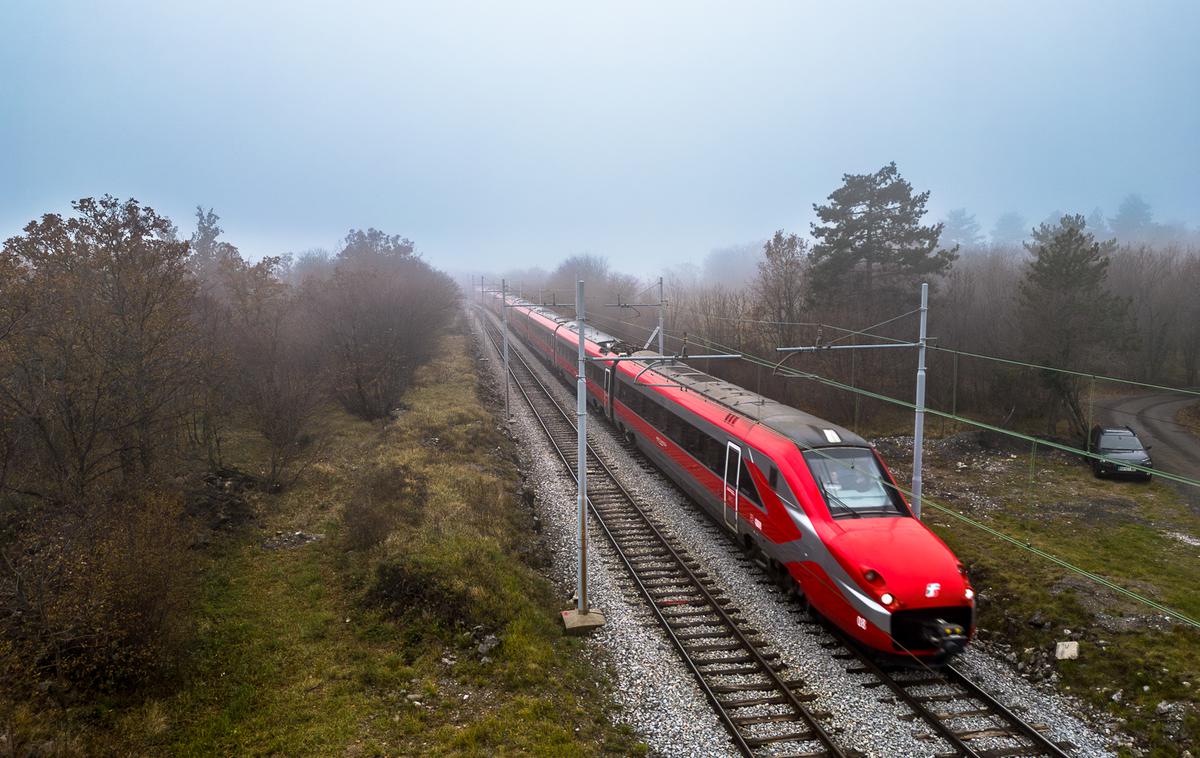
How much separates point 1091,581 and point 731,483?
23.0 ft

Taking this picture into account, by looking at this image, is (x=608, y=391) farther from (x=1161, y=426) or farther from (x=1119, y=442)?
(x=1161, y=426)

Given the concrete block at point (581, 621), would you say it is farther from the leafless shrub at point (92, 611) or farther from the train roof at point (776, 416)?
the leafless shrub at point (92, 611)

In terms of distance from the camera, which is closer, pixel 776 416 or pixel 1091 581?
pixel 1091 581

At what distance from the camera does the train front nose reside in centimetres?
962

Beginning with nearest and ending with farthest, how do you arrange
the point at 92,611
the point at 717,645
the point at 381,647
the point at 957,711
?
the point at 92,611, the point at 957,711, the point at 381,647, the point at 717,645

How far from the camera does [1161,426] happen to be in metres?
25.5

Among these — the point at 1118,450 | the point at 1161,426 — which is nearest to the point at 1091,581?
the point at 1118,450

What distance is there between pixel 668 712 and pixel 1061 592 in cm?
815

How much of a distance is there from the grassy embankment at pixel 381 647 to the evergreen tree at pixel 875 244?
21728mm

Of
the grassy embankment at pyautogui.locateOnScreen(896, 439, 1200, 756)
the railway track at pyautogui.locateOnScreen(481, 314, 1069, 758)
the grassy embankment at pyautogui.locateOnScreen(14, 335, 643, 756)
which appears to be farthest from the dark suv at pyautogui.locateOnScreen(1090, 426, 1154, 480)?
the grassy embankment at pyautogui.locateOnScreen(14, 335, 643, 756)

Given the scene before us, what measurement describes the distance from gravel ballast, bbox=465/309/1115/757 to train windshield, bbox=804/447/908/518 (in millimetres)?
2386

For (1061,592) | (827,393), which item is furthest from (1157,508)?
(827,393)

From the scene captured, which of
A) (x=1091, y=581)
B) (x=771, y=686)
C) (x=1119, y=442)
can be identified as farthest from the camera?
(x=1119, y=442)

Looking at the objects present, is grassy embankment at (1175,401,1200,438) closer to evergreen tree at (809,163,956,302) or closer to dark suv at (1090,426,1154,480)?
dark suv at (1090,426,1154,480)
